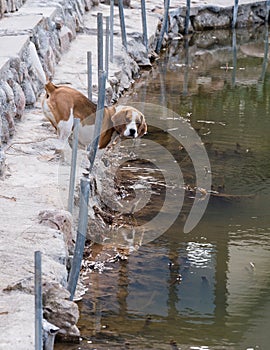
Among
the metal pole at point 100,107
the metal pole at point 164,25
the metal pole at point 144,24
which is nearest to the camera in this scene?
the metal pole at point 100,107

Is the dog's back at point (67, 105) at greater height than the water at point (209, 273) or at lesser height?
greater

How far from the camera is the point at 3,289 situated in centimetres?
591

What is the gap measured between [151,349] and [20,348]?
129 cm

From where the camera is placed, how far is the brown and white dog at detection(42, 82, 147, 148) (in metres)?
8.91

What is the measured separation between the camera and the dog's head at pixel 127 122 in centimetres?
895

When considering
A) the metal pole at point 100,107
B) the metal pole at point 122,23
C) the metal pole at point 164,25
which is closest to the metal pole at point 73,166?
the metal pole at point 100,107

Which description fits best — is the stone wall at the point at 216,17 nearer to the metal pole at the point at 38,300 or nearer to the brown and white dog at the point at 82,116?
the brown and white dog at the point at 82,116

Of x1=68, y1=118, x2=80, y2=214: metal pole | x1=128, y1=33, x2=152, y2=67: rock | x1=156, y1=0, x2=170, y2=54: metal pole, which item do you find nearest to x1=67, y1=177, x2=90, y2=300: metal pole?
x1=68, y1=118, x2=80, y2=214: metal pole

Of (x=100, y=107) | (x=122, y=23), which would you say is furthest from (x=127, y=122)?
(x=122, y=23)

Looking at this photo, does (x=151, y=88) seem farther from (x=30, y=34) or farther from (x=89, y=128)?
(x=89, y=128)

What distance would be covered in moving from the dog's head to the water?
0.89 metres

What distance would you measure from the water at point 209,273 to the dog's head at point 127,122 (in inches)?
34.9

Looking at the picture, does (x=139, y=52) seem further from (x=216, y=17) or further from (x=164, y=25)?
(x=216, y=17)

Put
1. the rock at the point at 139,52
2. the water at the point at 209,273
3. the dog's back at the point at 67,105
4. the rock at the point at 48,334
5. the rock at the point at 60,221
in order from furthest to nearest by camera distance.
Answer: the rock at the point at 139,52 → the dog's back at the point at 67,105 → the rock at the point at 60,221 → the water at the point at 209,273 → the rock at the point at 48,334
